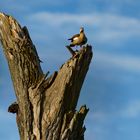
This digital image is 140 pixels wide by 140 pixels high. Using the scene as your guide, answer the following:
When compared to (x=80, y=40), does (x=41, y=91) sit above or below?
below

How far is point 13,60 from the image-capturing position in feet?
58.4

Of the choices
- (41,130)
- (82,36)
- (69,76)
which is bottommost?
(41,130)

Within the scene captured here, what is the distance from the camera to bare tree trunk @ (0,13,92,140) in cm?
1702

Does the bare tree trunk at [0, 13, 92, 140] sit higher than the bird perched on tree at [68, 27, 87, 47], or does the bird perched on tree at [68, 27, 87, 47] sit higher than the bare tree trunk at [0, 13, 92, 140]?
the bird perched on tree at [68, 27, 87, 47]

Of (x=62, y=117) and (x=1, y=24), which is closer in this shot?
(x=62, y=117)

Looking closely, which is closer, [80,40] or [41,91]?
[80,40]

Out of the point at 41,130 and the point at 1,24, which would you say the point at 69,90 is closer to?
the point at 41,130

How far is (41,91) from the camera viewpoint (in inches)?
685

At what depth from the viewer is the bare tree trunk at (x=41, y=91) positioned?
1702 cm

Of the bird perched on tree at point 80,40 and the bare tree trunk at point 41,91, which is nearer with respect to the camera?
the bare tree trunk at point 41,91

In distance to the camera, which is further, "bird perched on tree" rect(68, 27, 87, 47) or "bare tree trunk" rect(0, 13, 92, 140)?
"bird perched on tree" rect(68, 27, 87, 47)

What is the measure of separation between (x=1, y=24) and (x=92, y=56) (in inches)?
107

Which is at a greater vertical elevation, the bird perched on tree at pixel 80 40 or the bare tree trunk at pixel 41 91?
the bird perched on tree at pixel 80 40

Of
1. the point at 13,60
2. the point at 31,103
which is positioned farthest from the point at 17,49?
the point at 31,103
